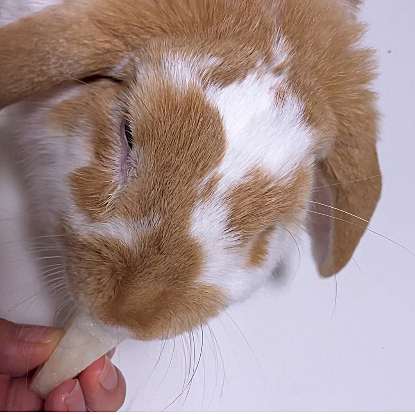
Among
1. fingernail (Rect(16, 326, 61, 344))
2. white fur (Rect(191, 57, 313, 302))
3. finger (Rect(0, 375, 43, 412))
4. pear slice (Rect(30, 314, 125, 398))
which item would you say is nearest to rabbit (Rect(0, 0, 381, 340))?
white fur (Rect(191, 57, 313, 302))

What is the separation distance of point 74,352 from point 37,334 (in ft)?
0.44

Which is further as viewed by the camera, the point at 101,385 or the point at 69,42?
the point at 101,385

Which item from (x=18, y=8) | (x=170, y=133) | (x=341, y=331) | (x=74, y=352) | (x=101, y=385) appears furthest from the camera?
(x=341, y=331)

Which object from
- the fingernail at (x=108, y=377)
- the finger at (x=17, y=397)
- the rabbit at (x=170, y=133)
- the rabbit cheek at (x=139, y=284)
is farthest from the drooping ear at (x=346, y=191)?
the finger at (x=17, y=397)

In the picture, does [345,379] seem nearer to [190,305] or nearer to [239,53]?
[190,305]

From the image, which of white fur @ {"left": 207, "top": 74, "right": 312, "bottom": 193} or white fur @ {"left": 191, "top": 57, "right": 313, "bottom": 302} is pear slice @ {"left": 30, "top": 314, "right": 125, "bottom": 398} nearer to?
white fur @ {"left": 191, "top": 57, "right": 313, "bottom": 302}

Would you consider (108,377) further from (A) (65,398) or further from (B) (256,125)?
(B) (256,125)

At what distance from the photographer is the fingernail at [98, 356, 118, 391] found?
1.37 meters

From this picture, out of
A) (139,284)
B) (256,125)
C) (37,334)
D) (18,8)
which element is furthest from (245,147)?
(37,334)

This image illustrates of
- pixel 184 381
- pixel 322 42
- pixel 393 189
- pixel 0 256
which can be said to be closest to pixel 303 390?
pixel 184 381

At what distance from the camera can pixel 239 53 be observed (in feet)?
3.34

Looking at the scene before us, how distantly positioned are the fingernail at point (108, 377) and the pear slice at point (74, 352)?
9cm

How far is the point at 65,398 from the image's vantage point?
4.23 feet

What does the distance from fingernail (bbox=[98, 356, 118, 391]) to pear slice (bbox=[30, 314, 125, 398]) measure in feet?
0.29
